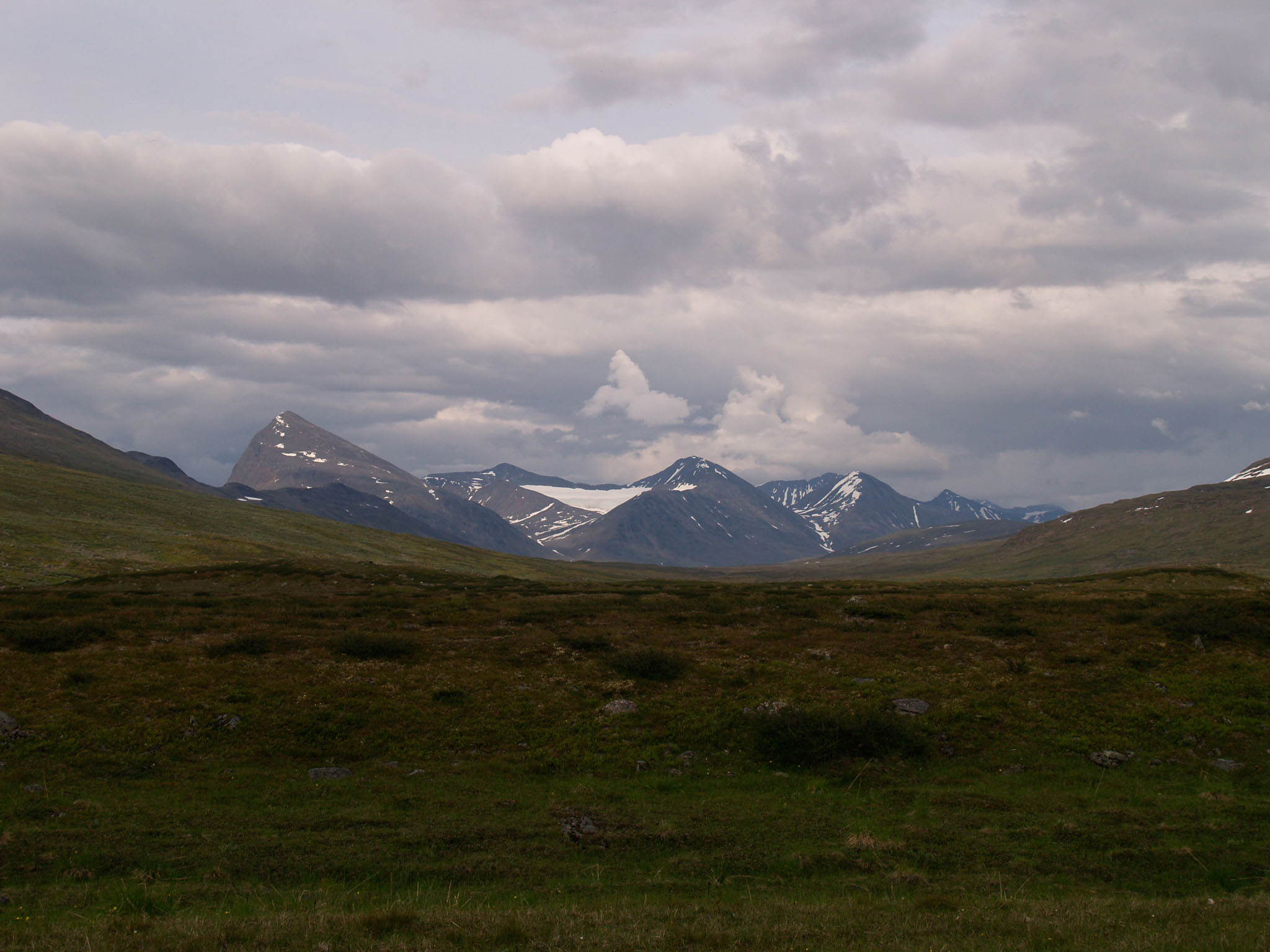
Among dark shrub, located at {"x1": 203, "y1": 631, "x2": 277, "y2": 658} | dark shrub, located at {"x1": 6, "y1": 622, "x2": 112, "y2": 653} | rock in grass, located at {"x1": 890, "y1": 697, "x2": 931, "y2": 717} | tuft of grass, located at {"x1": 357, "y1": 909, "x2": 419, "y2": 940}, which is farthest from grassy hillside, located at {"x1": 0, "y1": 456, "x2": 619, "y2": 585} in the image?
rock in grass, located at {"x1": 890, "y1": 697, "x2": 931, "y2": 717}

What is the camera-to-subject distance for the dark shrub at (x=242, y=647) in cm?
3491

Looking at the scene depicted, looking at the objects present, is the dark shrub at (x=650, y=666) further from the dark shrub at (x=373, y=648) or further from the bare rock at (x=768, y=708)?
the dark shrub at (x=373, y=648)

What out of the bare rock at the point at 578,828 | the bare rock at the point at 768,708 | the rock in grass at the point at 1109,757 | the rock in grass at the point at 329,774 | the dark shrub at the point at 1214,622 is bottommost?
the rock in grass at the point at 329,774

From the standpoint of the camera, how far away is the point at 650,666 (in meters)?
35.1

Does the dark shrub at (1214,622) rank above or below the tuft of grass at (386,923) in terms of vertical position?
above

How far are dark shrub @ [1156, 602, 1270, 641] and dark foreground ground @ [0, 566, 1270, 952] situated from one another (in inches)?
9.0

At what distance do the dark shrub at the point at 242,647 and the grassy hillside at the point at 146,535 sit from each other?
46.5 m

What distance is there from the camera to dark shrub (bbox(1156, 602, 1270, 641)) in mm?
37969

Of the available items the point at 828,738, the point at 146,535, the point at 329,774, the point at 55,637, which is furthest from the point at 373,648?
the point at 146,535

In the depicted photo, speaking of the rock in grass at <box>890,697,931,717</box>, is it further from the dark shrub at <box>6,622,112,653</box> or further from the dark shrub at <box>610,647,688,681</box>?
the dark shrub at <box>6,622,112,653</box>

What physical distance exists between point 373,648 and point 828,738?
21.8 metres

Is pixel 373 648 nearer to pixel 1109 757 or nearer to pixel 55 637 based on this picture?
pixel 55 637

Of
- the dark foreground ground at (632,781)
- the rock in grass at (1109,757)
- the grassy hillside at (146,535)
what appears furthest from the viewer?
the grassy hillside at (146,535)

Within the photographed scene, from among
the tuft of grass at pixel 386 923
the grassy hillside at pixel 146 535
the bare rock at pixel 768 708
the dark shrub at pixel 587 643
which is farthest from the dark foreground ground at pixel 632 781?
the grassy hillside at pixel 146 535
